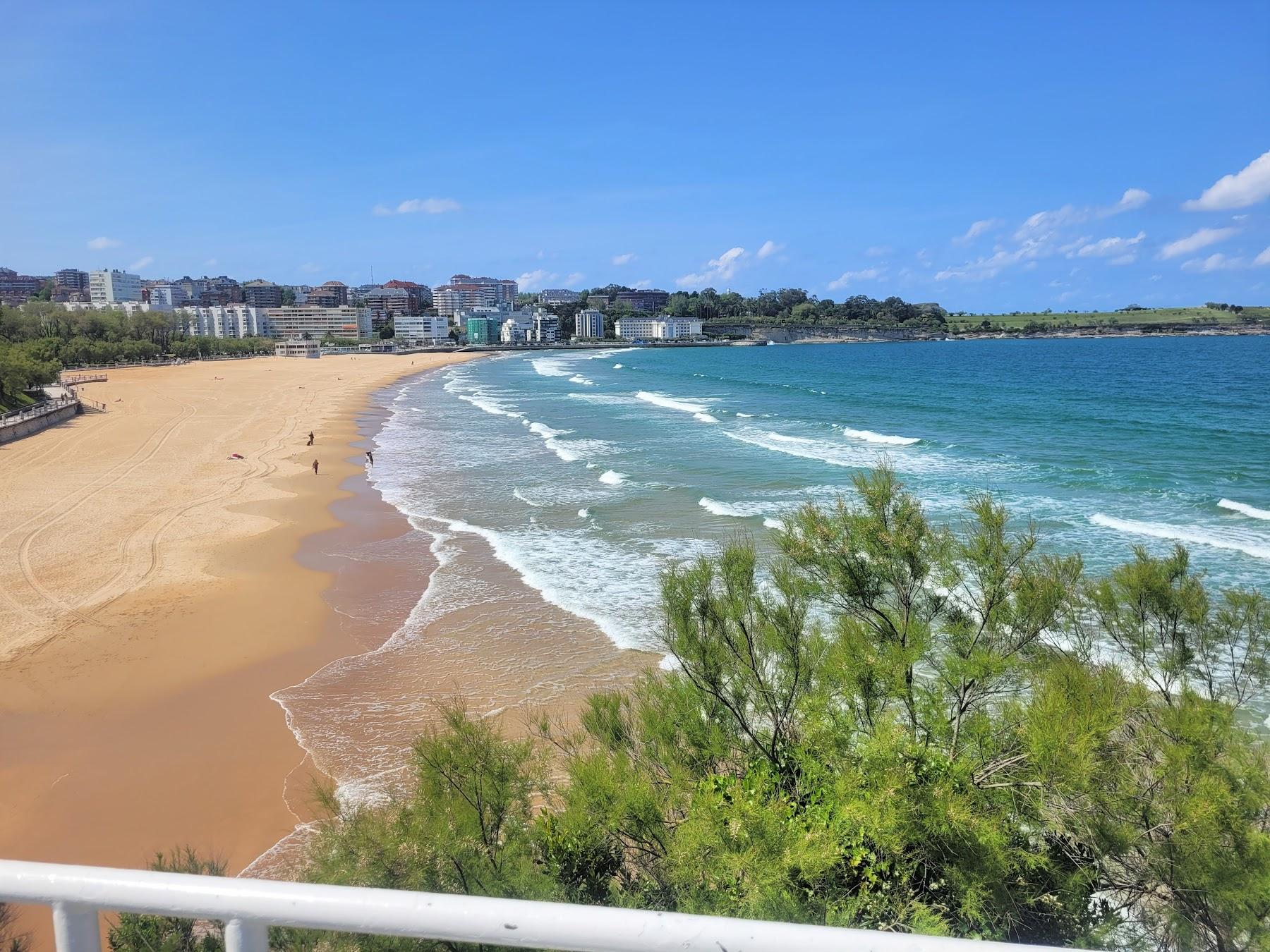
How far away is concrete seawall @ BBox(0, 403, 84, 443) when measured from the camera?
3725 centimetres

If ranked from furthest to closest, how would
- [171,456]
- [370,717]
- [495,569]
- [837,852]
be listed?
[171,456], [495,569], [370,717], [837,852]

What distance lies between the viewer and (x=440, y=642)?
15.3 meters

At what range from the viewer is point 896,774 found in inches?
221

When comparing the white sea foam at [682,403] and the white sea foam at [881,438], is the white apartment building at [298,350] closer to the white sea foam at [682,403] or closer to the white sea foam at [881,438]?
the white sea foam at [682,403]

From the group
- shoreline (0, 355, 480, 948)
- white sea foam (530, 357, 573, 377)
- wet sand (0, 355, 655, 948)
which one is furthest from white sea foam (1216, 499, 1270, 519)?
white sea foam (530, 357, 573, 377)

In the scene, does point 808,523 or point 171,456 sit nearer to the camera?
point 808,523

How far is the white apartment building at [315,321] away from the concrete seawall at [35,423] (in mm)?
141628

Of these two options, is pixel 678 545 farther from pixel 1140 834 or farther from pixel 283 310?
pixel 283 310

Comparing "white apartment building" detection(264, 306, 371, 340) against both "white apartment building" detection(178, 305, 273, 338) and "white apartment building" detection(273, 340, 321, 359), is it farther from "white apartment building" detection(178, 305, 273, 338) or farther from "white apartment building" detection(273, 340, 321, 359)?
"white apartment building" detection(273, 340, 321, 359)

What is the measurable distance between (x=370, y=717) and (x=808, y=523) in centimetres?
792

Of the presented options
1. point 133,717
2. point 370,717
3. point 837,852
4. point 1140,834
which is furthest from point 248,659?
point 1140,834

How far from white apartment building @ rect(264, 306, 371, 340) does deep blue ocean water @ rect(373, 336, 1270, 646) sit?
397 feet

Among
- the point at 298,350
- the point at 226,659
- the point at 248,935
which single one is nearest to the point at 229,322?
the point at 298,350

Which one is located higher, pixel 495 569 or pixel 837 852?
pixel 837 852
